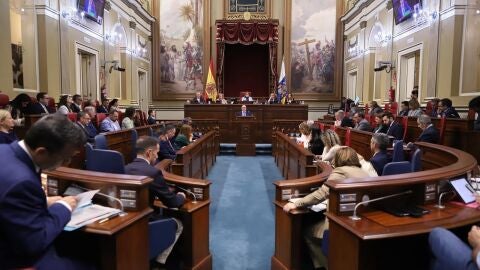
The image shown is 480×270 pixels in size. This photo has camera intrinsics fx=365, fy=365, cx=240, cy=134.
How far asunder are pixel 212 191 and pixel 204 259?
2662 mm

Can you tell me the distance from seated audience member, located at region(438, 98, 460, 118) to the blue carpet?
3.06 m

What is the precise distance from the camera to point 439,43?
25.0 ft

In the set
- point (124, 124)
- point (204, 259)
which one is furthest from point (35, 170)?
point (124, 124)

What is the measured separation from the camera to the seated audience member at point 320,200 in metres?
2.39

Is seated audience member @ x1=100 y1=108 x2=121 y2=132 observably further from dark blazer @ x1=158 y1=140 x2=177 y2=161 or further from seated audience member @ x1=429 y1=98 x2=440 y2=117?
seated audience member @ x1=429 y1=98 x2=440 y2=117

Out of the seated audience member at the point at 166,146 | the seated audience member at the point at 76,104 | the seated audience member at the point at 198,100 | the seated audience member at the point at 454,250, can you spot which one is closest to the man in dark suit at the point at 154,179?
the seated audience member at the point at 454,250

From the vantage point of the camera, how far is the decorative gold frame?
13934 millimetres

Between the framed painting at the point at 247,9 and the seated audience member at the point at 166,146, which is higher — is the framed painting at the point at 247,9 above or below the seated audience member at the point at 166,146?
above

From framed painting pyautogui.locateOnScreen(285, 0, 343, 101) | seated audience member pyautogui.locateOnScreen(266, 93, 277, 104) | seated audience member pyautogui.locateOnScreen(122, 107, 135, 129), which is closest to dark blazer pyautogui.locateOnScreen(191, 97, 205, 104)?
seated audience member pyautogui.locateOnScreen(266, 93, 277, 104)

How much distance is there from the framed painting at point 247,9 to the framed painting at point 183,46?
0.82m

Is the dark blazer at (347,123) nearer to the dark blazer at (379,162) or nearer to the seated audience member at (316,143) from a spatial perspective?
the seated audience member at (316,143)

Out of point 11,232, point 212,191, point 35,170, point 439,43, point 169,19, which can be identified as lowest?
point 212,191

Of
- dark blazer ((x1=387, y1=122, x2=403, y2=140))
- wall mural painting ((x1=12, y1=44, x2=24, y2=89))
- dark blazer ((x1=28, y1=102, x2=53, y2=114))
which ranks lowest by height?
dark blazer ((x1=387, y1=122, x2=403, y2=140))

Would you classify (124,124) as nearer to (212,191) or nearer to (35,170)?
(212,191)
